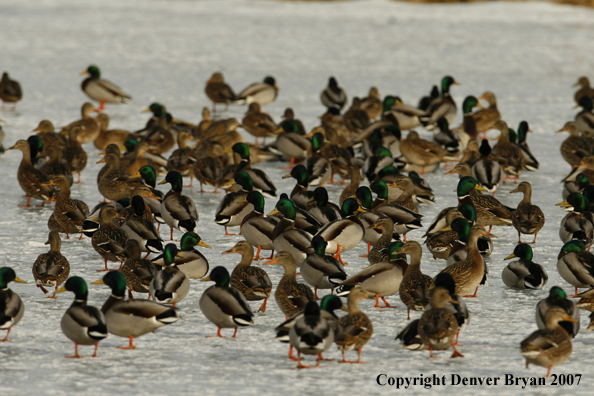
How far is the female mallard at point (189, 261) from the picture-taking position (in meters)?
7.37

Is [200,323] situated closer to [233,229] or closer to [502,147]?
[233,229]

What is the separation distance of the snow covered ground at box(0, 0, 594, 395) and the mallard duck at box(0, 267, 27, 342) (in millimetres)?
200

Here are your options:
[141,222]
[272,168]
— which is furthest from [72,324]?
[272,168]

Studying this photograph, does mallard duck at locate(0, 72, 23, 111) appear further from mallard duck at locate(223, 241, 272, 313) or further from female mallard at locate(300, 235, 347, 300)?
female mallard at locate(300, 235, 347, 300)

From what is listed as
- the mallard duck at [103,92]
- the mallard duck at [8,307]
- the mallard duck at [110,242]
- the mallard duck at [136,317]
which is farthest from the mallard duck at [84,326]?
the mallard duck at [103,92]

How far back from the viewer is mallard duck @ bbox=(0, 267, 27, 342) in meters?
6.05

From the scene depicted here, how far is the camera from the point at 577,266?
7273 mm

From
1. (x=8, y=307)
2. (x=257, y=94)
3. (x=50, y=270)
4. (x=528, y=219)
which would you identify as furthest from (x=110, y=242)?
(x=257, y=94)

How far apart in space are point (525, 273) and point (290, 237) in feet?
7.40

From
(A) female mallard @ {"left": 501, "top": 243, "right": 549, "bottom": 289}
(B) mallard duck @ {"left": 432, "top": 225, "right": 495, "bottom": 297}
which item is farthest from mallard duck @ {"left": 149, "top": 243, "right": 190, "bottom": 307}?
(A) female mallard @ {"left": 501, "top": 243, "right": 549, "bottom": 289}

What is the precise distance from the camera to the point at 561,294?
621cm

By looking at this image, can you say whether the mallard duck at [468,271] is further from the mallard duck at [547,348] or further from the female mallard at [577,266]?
the mallard duck at [547,348]

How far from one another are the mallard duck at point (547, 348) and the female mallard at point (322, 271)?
76.5 inches

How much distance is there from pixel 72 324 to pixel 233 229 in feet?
13.4
